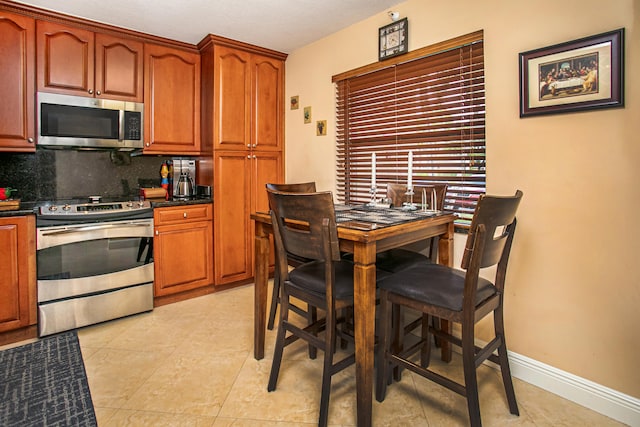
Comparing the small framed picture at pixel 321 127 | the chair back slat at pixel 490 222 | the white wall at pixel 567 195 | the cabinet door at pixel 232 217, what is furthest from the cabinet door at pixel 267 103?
the chair back slat at pixel 490 222

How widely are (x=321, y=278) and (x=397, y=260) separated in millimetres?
583

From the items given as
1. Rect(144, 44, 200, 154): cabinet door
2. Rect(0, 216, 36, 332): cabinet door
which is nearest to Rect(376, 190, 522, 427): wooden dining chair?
Rect(0, 216, 36, 332): cabinet door

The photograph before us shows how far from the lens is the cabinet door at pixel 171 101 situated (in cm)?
308

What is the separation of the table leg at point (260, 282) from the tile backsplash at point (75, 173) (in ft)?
6.21

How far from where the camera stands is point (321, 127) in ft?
10.6

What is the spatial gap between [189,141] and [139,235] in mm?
1002

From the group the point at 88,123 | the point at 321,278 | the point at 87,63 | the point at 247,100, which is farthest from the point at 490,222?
the point at 87,63

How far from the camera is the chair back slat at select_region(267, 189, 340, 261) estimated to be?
1.45 m

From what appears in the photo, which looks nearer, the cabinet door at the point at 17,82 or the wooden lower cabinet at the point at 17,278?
the wooden lower cabinet at the point at 17,278

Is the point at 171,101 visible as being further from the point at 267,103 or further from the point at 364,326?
the point at 364,326

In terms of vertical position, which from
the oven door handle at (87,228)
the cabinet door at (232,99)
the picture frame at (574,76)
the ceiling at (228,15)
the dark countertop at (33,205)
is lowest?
the oven door handle at (87,228)

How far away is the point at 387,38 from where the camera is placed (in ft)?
8.48

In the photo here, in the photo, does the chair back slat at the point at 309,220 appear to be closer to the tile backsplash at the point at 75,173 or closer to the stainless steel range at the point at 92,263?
the stainless steel range at the point at 92,263

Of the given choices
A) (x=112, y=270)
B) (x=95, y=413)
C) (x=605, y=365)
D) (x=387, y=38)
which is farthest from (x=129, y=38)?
(x=605, y=365)
